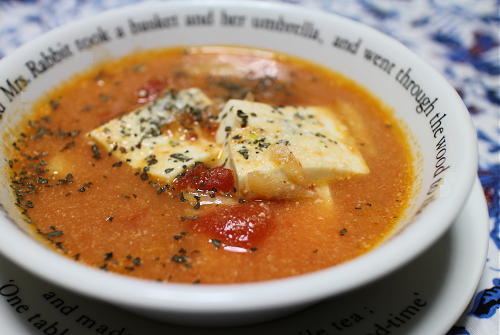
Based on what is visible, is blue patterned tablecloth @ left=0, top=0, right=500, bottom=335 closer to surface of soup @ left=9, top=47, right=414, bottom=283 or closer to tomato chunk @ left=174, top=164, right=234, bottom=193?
surface of soup @ left=9, top=47, right=414, bottom=283

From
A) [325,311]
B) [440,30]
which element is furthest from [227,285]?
[440,30]

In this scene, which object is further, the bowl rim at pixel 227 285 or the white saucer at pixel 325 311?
the white saucer at pixel 325 311

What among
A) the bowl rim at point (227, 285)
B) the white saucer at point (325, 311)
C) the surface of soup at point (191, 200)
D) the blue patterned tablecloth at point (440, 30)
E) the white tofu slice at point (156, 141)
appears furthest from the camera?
the blue patterned tablecloth at point (440, 30)

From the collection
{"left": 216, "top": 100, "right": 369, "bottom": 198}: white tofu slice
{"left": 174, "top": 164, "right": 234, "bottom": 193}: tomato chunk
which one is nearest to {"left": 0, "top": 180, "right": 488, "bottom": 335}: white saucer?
{"left": 216, "top": 100, "right": 369, "bottom": 198}: white tofu slice

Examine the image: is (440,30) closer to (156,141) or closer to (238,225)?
(156,141)

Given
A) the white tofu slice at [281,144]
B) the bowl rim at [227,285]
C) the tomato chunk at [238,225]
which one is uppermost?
the bowl rim at [227,285]

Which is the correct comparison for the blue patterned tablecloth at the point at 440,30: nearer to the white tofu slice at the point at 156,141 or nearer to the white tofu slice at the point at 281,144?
the white tofu slice at the point at 281,144

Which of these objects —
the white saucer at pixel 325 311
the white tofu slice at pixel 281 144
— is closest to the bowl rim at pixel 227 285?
the white saucer at pixel 325 311
